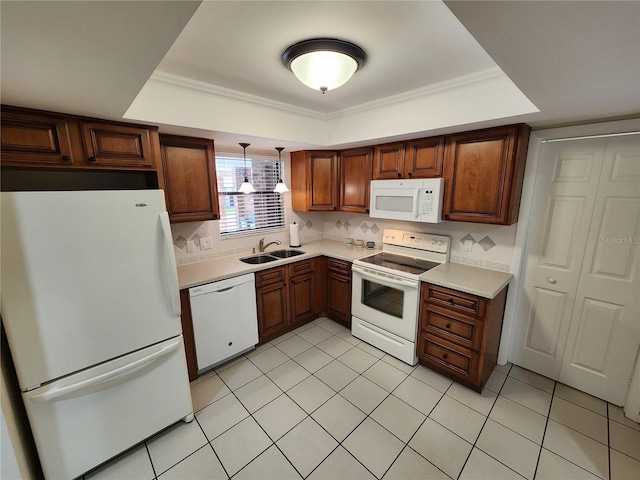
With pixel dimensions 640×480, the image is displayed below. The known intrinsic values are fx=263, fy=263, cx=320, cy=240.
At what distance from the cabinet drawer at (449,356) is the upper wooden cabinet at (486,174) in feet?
3.55

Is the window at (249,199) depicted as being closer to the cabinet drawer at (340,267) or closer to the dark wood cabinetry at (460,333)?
the cabinet drawer at (340,267)

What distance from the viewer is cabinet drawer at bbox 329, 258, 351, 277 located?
295 cm

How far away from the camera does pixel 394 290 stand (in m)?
2.53

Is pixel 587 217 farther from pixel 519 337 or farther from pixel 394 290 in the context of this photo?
pixel 394 290

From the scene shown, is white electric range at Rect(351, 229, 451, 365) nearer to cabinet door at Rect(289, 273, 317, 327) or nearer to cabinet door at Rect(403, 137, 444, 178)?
cabinet door at Rect(289, 273, 317, 327)

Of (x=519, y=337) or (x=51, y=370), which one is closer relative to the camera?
(x=51, y=370)

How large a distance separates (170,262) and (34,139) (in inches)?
38.6

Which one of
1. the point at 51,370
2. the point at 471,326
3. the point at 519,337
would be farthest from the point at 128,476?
the point at 519,337

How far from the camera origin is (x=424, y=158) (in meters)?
2.45

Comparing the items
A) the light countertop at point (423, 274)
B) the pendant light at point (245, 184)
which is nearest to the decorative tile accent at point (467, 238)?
the light countertop at point (423, 274)

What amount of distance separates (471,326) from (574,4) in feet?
6.56

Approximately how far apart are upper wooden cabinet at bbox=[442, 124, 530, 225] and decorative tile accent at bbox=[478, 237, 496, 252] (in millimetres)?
288

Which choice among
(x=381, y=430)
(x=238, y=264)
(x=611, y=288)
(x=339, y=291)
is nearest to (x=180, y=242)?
(x=238, y=264)

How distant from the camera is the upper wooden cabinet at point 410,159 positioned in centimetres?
237
